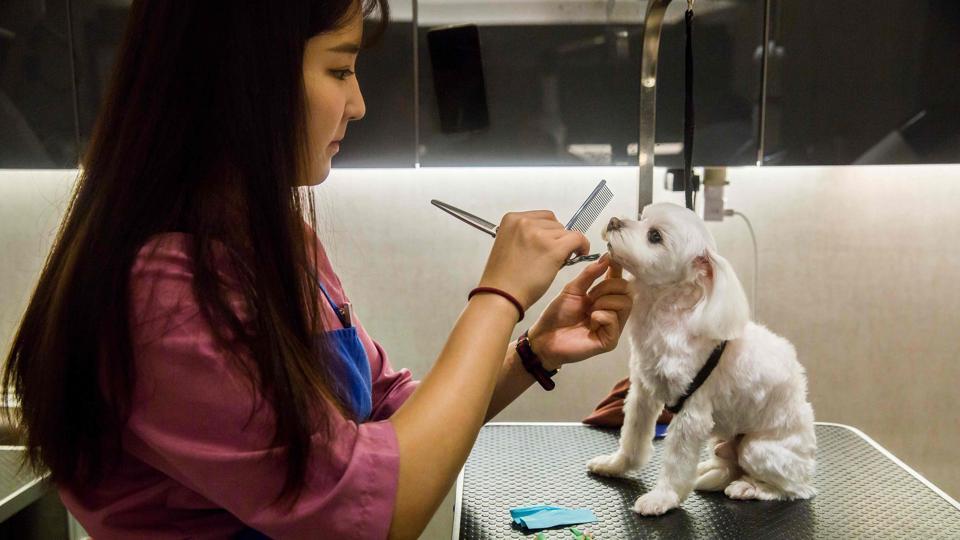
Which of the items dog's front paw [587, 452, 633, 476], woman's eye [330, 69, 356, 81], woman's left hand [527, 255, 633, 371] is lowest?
dog's front paw [587, 452, 633, 476]

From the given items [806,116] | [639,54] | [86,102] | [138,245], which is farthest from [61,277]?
[806,116]

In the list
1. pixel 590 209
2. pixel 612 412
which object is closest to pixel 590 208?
pixel 590 209

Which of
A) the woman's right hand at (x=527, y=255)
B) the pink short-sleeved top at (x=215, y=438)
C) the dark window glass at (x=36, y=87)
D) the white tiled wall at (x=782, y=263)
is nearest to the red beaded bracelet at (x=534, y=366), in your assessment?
the woman's right hand at (x=527, y=255)

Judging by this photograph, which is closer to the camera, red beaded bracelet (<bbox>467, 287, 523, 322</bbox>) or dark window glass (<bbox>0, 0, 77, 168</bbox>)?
red beaded bracelet (<bbox>467, 287, 523, 322</bbox>)

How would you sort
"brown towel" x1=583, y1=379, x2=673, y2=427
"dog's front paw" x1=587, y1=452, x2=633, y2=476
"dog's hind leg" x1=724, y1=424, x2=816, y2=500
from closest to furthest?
"dog's hind leg" x1=724, y1=424, x2=816, y2=500
"dog's front paw" x1=587, y1=452, x2=633, y2=476
"brown towel" x1=583, y1=379, x2=673, y2=427

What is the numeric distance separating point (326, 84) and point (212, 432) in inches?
12.4

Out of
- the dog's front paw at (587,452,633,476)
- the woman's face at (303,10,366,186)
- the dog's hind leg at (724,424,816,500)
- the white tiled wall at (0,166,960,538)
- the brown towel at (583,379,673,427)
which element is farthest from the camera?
the white tiled wall at (0,166,960,538)

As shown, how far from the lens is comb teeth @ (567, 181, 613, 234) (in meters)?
0.99

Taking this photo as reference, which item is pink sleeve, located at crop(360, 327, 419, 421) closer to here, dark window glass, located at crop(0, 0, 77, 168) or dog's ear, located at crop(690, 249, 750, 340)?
dog's ear, located at crop(690, 249, 750, 340)

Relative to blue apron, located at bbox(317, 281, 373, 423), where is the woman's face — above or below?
above

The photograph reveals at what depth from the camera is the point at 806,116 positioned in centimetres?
150

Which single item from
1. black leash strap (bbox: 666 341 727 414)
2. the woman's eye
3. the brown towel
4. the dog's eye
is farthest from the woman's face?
the brown towel

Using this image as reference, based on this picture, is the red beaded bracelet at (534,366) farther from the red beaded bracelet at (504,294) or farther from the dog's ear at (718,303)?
the red beaded bracelet at (504,294)

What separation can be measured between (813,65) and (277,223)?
4.08 feet
